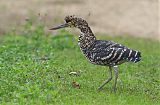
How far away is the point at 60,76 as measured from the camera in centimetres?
1203

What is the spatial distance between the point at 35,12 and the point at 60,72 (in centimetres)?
874

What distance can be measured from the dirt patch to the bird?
8313 millimetres

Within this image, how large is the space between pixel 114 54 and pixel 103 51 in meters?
0.22

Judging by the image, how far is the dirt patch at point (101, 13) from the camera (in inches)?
808

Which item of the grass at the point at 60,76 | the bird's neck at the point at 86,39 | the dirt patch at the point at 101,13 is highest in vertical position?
the dirt patch at the point at 101,13

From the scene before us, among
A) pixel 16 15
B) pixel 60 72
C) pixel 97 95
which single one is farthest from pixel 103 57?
pixel 16 15

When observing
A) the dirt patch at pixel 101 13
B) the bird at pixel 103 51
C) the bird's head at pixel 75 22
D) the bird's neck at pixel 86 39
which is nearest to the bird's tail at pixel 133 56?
the bird at pixel 103 51

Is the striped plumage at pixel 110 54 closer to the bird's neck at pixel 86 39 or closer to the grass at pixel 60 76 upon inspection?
the bird's neck at pixel 86 39

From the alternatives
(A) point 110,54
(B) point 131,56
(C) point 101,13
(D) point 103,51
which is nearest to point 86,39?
(D) point 103,51

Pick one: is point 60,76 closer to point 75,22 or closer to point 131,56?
point 75,22

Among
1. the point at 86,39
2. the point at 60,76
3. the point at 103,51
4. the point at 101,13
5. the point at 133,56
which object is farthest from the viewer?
the point at 101,13

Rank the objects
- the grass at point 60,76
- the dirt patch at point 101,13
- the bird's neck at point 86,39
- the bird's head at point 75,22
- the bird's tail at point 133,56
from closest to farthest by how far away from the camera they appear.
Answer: the grass at point 60,76 → the bird's tail at point 133,56 → the bird's neck at point 86,39 → the bird's head at point 75,22 → the dirt patch at point 101,13

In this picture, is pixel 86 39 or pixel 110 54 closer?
pixel 110 54

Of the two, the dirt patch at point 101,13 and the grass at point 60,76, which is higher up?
the dirt patch at point 101,13
